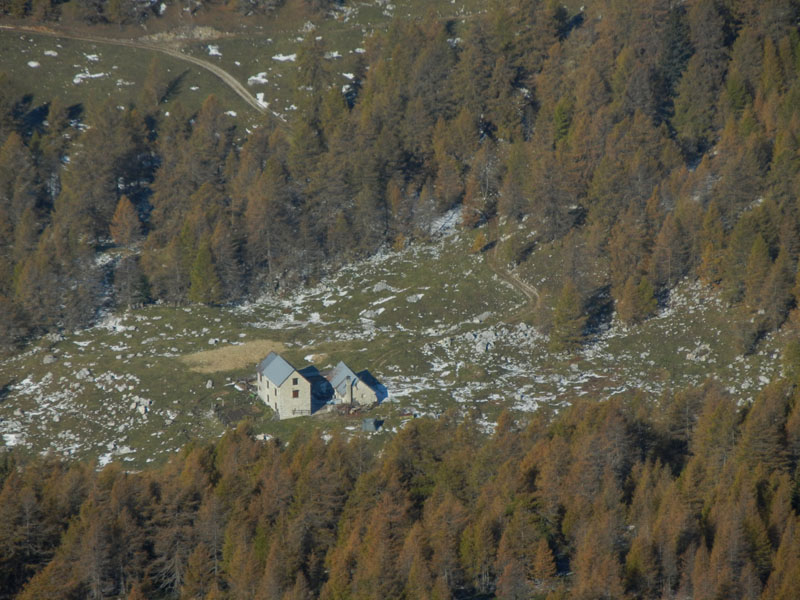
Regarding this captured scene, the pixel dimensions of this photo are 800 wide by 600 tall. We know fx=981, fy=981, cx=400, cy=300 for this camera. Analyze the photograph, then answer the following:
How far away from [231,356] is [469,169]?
44.3 m

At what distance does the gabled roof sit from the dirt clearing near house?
10290mm

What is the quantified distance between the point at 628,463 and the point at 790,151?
44783 millimetres

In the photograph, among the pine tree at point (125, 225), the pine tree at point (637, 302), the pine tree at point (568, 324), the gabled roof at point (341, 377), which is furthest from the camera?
the pine tree at point (125, 225)

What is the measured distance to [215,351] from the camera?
4060 inches

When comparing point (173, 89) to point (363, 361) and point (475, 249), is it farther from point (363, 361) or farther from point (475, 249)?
point (363, 361)

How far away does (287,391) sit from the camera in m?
90.4

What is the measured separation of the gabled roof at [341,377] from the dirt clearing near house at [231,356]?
33.8 ft

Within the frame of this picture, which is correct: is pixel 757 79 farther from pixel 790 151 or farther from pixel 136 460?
pixel 136 460

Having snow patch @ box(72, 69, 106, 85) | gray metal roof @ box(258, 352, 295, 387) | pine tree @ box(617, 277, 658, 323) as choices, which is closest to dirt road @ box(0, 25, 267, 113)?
snow patch @ box(72, 69, 106, 85)

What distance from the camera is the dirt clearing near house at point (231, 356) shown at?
99.8 meters

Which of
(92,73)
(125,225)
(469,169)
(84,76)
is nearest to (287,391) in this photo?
(125,225)

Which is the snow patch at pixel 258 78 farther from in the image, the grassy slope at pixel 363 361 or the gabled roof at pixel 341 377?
the gabled roof at pixel 341 377

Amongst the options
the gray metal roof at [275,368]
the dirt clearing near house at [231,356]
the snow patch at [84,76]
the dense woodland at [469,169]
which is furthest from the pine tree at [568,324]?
the snow patch at [84,76]

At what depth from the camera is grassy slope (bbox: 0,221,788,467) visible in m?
91.3
